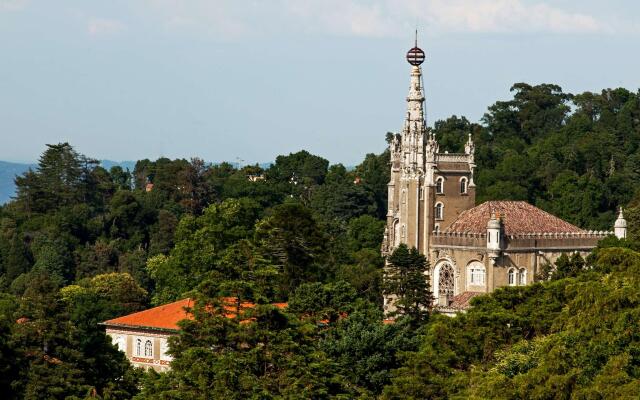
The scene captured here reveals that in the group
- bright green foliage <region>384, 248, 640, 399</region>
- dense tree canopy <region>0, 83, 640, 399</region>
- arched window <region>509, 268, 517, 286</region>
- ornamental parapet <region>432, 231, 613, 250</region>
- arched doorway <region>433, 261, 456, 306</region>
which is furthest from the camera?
arched doorway <region>433, 261, 456, 306</region>

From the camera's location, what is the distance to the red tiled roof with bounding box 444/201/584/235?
86.8 m

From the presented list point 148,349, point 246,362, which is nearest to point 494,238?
point 148,349

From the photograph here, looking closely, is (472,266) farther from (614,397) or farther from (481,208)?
(614,397)

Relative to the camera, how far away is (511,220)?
287 feet

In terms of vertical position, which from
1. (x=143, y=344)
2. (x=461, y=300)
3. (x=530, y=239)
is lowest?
(x=143, y=344)

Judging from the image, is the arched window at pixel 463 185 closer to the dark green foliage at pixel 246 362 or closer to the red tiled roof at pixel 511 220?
the red tiled roof at pixel 511 220

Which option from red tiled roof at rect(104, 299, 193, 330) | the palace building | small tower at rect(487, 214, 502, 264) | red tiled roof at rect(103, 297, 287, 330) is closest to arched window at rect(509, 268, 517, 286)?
the palace building

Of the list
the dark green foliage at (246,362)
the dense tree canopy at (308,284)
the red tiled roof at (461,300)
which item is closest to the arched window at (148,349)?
the dense tree canopy at (308,284)

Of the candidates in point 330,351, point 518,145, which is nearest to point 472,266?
point 330,351

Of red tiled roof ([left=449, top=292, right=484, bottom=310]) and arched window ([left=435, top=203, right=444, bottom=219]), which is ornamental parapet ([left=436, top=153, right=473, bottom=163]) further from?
red tiled roof ([left=449, top=292, right=484, bottom=310])

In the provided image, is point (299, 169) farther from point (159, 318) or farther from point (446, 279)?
point (159, 318)

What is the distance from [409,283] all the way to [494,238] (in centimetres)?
719

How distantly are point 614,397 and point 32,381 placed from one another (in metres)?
23.8

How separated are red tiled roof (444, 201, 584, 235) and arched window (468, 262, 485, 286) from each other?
1.62m
